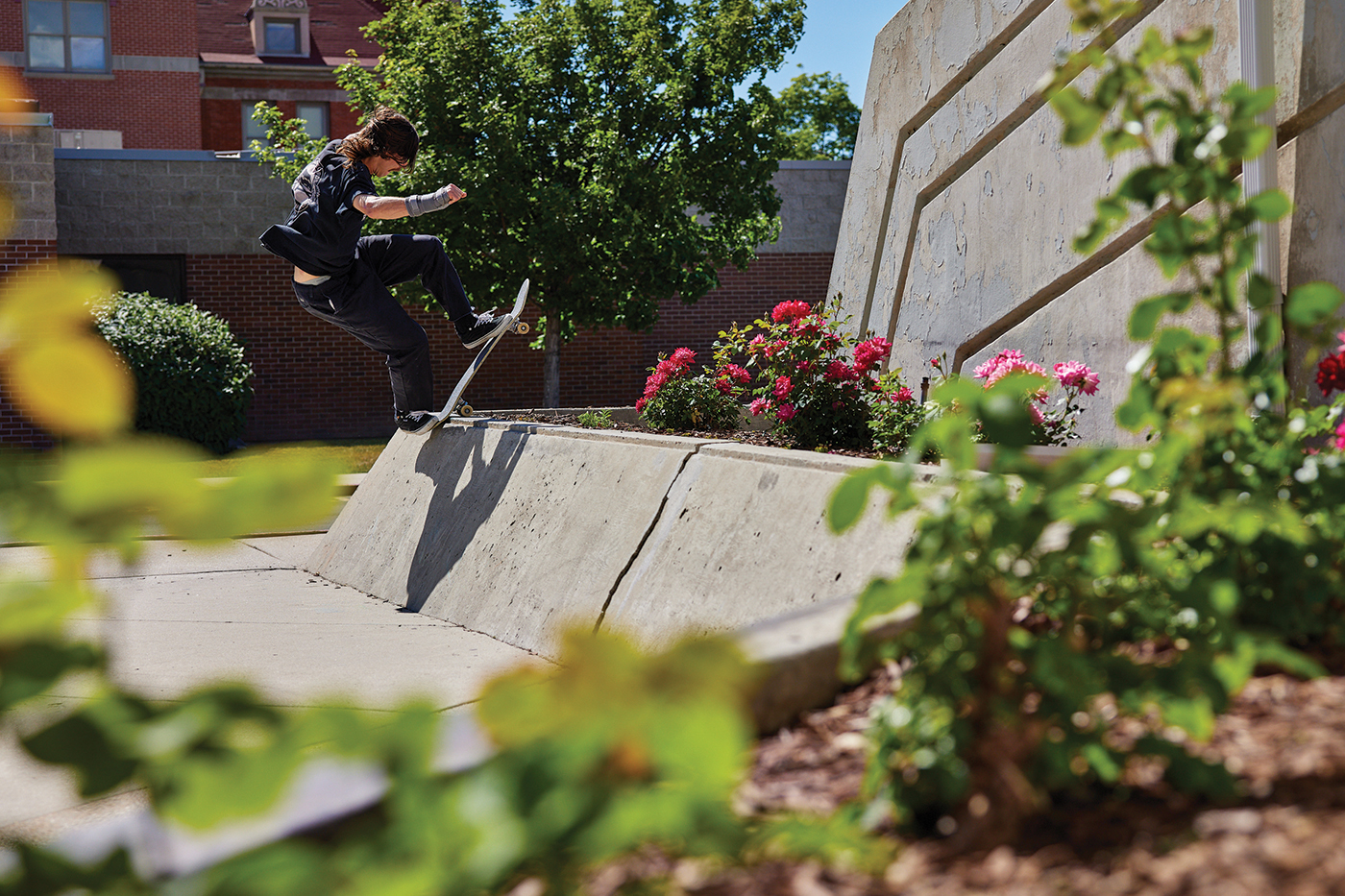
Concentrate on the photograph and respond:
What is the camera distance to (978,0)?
5.30 meters

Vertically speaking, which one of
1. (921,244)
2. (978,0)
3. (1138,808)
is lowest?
(1138,808)

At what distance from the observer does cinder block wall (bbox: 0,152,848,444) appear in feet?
55.6

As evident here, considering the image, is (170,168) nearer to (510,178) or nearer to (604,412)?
(510,178)

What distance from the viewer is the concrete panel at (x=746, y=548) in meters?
3.07

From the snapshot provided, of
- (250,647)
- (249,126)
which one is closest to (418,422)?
(250,647)

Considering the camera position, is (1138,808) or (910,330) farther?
(910,330)

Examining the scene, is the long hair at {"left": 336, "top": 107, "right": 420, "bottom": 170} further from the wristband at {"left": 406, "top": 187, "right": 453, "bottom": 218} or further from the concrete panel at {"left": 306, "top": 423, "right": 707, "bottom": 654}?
the concrete panel at {"left": 306, "top": 423, "right": 707, "bottom": 654}

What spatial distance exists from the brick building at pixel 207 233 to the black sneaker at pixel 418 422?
9345 millimetres

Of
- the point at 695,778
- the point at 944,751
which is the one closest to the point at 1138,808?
the point at 944,751

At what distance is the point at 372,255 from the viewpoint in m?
6.00

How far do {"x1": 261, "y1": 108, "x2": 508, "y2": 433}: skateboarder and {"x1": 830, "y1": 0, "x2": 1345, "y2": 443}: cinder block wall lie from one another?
85.9 inches

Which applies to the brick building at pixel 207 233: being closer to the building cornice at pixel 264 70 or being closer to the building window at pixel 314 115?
the building cornice at pixel 264 70

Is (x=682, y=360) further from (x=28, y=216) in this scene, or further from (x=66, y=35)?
(x=66, y=35)

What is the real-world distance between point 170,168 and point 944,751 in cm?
1825
